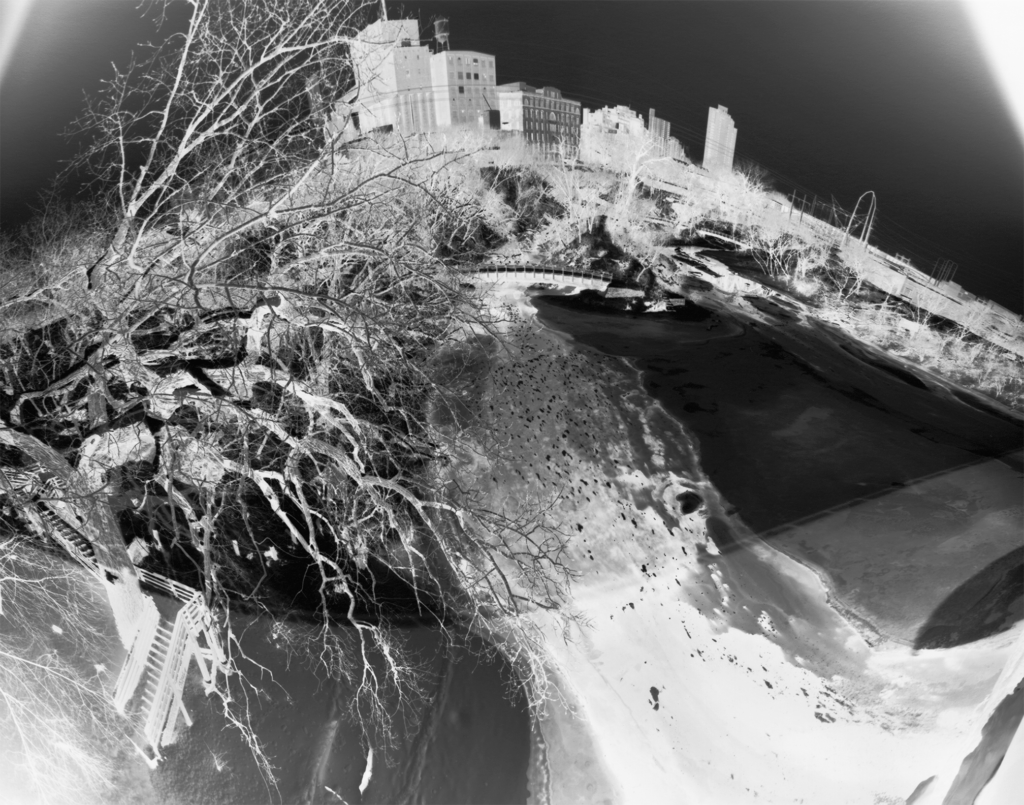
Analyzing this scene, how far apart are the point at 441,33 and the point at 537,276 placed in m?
0.91

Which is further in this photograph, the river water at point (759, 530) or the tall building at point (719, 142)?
the tall building at point (719, 142)

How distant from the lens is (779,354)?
207 cm

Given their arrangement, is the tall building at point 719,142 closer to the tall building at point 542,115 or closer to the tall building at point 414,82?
the tall building at point 542,115

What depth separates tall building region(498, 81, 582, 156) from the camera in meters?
1.99

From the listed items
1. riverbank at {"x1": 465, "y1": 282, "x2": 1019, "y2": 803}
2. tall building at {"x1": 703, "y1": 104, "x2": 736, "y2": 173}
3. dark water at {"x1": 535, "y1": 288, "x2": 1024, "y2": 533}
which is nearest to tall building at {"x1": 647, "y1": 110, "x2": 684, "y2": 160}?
tall building at {"x1": 703, "y1": 104, "x2": 736, "y2": 173}

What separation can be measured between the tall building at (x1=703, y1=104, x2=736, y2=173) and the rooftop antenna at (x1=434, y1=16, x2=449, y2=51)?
0.99m

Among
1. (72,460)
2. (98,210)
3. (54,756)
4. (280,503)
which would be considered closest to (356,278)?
(280,503)

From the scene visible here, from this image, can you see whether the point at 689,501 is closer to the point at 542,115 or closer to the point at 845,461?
the point at 845,461

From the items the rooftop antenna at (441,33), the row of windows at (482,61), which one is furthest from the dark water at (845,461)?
the rooftop antenna at (441,33)

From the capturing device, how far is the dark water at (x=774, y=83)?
199 cm

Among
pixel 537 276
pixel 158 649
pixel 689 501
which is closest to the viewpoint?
pixel 158 649

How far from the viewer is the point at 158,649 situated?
1.79 metres

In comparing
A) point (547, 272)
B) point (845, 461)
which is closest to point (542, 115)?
point (547, 272)

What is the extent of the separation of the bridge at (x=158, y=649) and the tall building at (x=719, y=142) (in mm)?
2378
